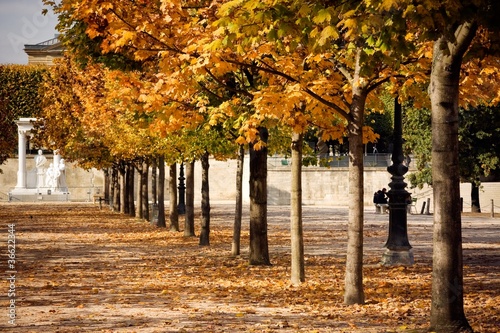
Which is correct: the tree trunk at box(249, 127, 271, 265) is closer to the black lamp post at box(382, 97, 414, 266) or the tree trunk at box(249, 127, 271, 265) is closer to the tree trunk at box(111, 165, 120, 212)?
the black lamp post at box(382, 97, 414, 266)

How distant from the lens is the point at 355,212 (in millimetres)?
14727

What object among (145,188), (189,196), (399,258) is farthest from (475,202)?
(399,258)

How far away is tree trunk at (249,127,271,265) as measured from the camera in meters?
21.1

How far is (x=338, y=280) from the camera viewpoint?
18.7m

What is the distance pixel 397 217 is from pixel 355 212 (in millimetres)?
6722

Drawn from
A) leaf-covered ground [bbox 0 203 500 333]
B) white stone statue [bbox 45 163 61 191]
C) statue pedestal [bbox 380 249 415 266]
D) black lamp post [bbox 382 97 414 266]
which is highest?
A: white stone statue [bbox 45 163 61 191]

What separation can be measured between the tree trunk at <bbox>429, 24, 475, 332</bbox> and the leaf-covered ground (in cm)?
62

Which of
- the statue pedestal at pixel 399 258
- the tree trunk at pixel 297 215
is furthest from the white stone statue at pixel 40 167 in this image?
the tree trunk at pixel 297 215

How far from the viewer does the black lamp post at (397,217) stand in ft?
69.5

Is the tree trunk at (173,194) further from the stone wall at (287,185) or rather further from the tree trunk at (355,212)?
the stone wall at (287,185)

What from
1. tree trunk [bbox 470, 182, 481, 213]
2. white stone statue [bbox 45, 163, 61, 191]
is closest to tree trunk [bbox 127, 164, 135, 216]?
tree trunk [bbox 470, 182, 481, 213]

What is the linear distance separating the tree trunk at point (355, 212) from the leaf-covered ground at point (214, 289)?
0.96 ft

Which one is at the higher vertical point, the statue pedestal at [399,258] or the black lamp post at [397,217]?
the black lamp post at [397,217]

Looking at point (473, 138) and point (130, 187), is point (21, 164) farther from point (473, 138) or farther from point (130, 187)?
point (473, 138)
